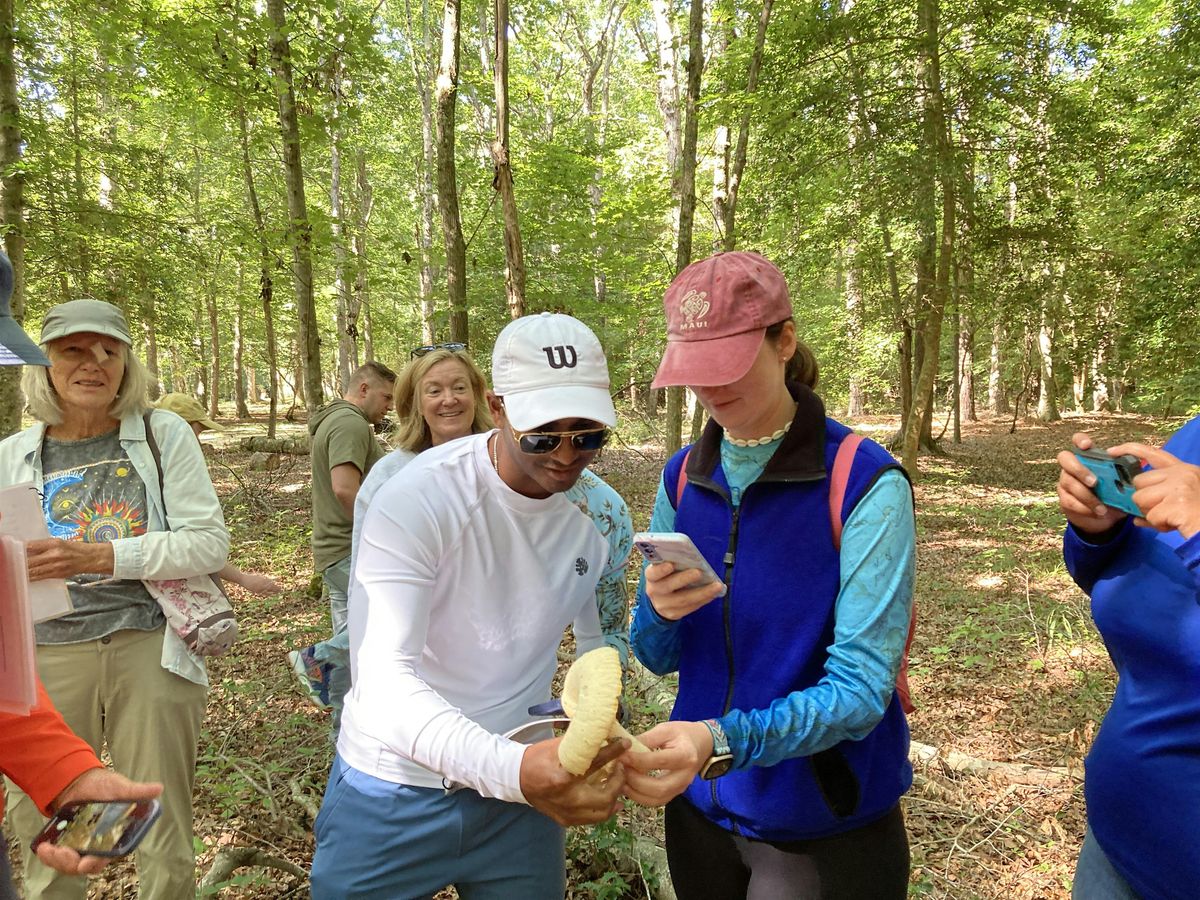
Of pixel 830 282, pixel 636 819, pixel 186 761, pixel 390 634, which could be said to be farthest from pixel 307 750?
pixel 830 282

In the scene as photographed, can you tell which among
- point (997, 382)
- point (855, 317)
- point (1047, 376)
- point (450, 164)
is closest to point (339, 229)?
point (450, 164)

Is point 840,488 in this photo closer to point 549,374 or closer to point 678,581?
point 678,581

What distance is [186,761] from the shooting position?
8.63 ft

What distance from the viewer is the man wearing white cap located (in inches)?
64.7

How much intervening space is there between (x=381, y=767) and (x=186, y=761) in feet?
4.81

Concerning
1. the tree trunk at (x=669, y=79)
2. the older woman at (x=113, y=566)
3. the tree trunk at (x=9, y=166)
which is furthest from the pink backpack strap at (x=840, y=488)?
the tree trunk at (x=669, y=79)

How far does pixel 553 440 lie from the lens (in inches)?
67.0

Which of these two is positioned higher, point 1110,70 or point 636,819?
point 1110,70

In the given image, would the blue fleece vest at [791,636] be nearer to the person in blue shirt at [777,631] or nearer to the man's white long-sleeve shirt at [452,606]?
the person in blue shirt at [777,631]

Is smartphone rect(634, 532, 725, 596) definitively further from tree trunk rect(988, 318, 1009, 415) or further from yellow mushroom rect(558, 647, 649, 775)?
tree trunk rect(988, 318, 1009, 415)

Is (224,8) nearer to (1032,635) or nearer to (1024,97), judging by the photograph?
(1032,635)

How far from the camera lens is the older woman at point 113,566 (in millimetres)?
2469

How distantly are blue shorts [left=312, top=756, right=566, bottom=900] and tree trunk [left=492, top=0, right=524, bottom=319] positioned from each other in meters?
5.06

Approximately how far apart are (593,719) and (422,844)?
779 mm
